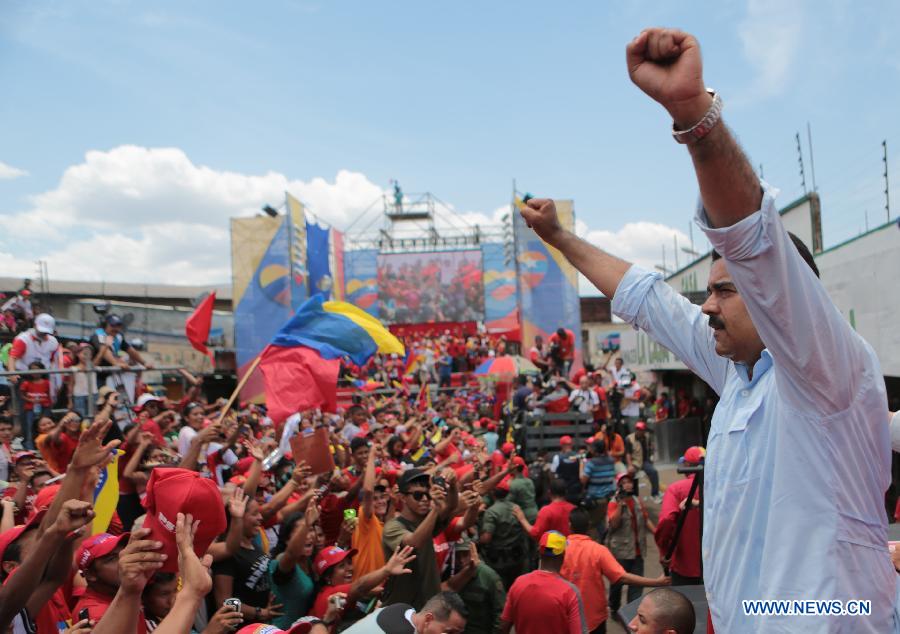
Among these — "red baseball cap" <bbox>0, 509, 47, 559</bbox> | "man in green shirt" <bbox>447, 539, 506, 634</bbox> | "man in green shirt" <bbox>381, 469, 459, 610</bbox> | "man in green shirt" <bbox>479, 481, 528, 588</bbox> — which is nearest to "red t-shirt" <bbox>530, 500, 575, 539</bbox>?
"man in green shirt" <bbox>479, 481, 528, 588</bbox>

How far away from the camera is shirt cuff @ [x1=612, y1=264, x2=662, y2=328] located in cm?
186

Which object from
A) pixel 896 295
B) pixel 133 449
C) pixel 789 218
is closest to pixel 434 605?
pixel 133 449

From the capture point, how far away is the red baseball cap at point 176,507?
257 cm

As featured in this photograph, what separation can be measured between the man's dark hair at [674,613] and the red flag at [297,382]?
576 centimetres

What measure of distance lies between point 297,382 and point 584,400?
5.88 metres

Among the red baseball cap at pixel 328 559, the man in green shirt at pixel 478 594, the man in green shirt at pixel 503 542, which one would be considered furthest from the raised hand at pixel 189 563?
the man in green shirt at pixel 503 542

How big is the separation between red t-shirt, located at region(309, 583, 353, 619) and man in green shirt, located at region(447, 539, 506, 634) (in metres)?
1.16

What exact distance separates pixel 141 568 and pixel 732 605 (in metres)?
1.79

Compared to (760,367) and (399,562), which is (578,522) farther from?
Answer: (760,367)

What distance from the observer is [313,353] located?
844cm

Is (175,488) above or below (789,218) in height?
below

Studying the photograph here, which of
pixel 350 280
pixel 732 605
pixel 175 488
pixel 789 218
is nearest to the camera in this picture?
pixel 732 605

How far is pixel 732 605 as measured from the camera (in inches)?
57.2

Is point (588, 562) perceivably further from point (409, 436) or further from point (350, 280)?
point (350, 280)
